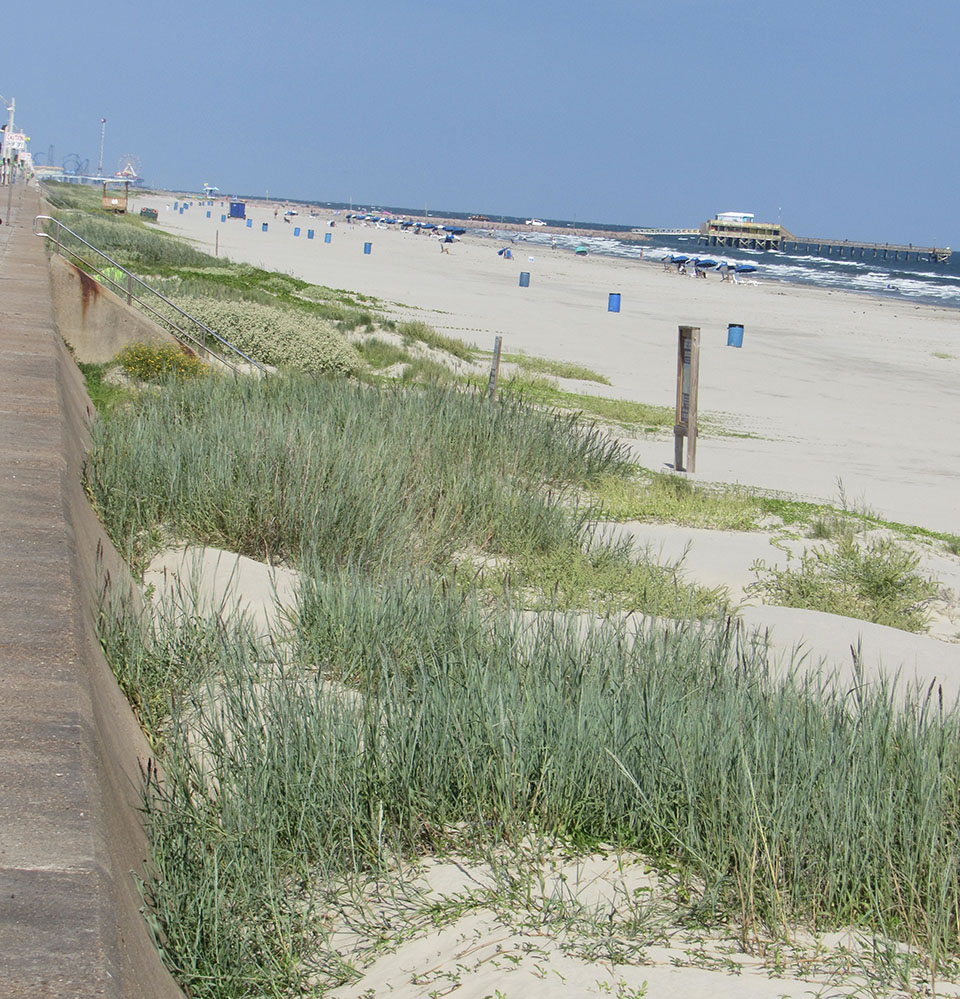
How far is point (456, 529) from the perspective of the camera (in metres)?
7.76

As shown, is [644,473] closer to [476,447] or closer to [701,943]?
[476,447]

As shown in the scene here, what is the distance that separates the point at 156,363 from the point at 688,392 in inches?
222

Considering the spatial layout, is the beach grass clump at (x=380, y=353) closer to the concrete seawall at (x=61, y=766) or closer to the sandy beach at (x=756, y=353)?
the sandy beach at (x=756, y=353)

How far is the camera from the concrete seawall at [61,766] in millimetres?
2301

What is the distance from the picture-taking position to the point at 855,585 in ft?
26.8

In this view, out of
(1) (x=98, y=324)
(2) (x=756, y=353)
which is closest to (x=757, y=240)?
(2) (x=756, y=353)

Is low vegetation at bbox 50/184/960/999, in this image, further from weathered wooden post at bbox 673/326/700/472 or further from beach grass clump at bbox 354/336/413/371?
beach grass clump at bbox 354/336/413/371

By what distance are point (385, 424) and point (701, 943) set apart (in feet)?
21.3

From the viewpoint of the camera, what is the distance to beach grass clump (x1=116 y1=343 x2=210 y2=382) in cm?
1191

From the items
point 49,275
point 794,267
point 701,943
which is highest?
point 794,267

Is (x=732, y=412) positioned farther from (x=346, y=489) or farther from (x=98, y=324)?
(x=346, y=489)

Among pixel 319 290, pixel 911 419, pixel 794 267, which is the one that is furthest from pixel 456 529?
pixel 794 267

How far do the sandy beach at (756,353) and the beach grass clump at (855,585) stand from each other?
3467mm

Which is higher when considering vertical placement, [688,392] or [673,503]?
[688,392]
